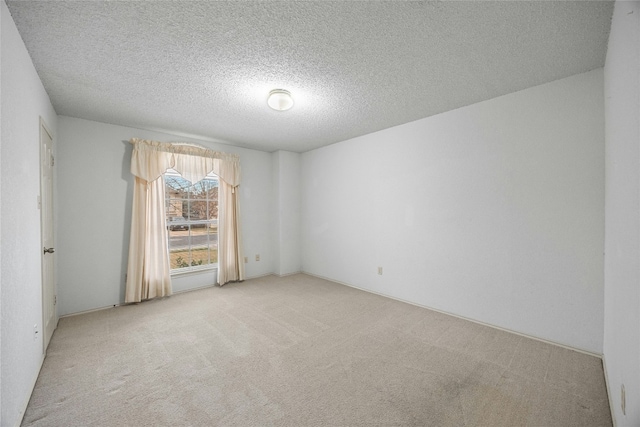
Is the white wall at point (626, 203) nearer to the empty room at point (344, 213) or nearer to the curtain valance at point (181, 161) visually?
the empty room at point (344, 213)

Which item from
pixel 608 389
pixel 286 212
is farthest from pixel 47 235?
pixel 608 389

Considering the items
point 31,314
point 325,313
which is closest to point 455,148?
point 325,313

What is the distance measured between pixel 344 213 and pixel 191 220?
250 cm

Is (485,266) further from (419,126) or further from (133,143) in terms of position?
(133,143)

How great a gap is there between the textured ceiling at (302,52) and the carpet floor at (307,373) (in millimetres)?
2429

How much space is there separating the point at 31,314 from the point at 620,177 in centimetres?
392

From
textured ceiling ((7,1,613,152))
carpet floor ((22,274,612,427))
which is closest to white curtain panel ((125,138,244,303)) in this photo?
carpet floor ((22,274,612,427))

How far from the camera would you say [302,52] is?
1925 millimetres

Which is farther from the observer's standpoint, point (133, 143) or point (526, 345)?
point (133, 143)

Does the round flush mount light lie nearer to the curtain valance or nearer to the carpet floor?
the curtain valance

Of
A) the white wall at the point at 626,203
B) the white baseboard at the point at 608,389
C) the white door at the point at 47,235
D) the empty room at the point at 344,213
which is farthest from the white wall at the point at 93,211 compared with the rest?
the white baseboard at the point at 608,389

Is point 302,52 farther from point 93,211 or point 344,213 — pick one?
point 93,211

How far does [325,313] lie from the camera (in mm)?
3232

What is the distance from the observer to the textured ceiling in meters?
1.54
